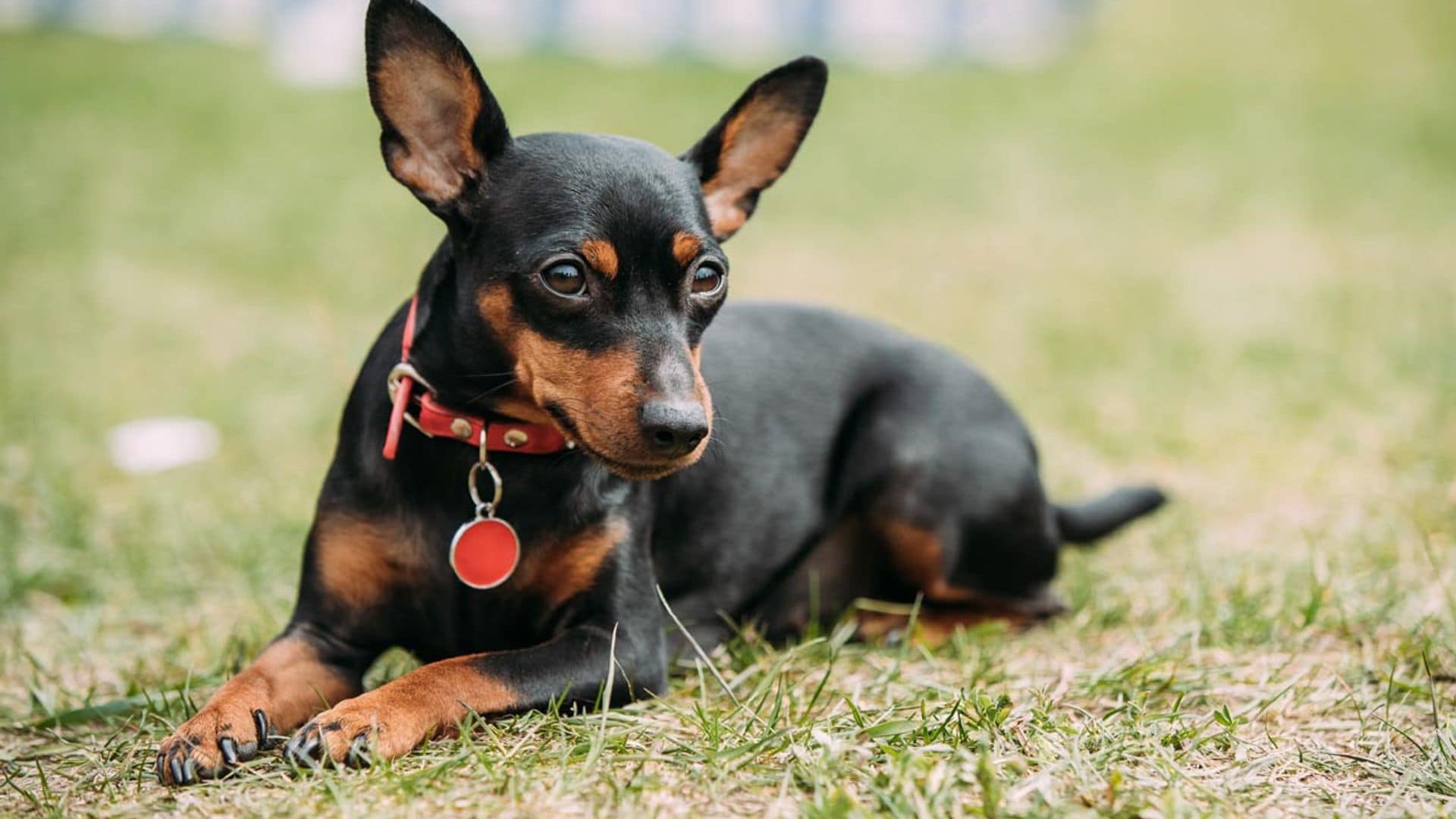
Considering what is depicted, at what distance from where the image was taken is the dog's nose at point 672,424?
9.85 feet

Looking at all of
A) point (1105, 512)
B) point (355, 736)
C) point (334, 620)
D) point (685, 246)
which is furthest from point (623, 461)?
point (1105, 512)

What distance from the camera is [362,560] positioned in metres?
3.52

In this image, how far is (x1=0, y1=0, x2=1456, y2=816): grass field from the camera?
9.97 ft

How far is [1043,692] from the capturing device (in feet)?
11.4

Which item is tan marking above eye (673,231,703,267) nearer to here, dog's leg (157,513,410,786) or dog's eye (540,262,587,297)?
dog's eye (540,262,587,297)

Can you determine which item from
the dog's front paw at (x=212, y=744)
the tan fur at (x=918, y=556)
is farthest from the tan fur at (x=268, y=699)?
the tan fur at (x=918, y=556)

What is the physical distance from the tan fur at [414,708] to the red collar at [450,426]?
1.82 feet

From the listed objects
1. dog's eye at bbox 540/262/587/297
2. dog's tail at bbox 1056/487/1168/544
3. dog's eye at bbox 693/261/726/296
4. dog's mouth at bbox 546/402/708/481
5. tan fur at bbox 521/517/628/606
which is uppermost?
dog's eye at bbox 540/262/587/297

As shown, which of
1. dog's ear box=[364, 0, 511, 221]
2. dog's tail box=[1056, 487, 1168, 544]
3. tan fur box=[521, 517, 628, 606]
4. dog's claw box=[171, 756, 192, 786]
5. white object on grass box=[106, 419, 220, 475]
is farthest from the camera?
white object on grass box=[106, 419, 220, 475]

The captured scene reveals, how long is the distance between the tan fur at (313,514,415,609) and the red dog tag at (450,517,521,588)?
15cm

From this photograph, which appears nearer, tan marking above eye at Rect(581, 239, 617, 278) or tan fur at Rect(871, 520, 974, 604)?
tan marking above eye at Rect(581, 239, 617, 278)

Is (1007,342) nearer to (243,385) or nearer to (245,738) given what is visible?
(243,385)

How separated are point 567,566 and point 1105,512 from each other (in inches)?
100

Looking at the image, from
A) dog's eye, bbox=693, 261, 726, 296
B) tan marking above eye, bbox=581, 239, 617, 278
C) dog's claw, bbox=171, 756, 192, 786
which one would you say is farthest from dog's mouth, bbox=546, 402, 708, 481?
dog's claw, bbox=171, 756, 192, 786
